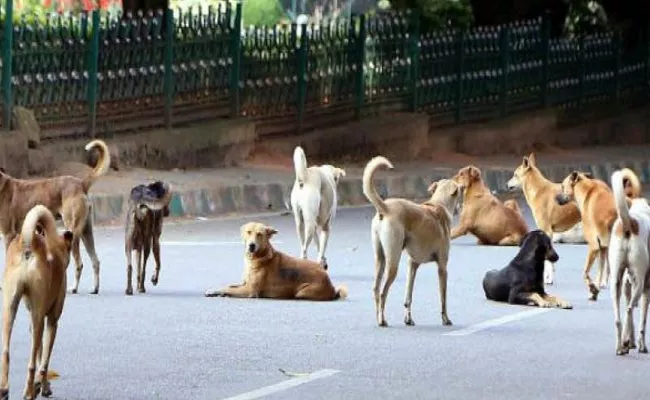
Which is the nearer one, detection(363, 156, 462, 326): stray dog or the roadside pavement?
detection(363, 156, 462, 326): stray dog

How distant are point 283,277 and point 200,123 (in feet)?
39.2

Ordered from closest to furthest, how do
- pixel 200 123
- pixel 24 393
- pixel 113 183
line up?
1. pixel 24 393
2. pixel 113 183
3. pixel 200 123

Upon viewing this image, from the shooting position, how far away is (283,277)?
15695 mm

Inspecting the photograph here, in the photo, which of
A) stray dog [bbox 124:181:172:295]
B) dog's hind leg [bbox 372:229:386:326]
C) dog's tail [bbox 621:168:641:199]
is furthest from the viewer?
stray dog [bbox 124:181:172:295]

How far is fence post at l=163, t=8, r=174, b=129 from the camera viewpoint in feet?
86.4

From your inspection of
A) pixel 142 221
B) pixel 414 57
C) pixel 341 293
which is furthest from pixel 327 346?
pixel 414 57

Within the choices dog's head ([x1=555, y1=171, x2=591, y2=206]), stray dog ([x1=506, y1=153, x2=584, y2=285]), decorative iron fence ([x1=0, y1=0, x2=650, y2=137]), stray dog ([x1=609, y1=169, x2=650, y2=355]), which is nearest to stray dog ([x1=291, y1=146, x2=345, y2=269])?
stray dog ([x1=506, y1=153, x2=584, y2=285])

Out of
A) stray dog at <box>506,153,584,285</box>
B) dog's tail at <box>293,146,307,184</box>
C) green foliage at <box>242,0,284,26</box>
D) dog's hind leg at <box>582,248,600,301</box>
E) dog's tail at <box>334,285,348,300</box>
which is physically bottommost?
dog's tail at <box>334,285,348,300</box>

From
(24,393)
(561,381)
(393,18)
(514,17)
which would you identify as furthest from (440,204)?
(514,17)

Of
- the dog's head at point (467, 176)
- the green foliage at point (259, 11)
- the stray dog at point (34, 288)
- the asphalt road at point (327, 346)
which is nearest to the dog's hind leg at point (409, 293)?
the asphalt road at point (327, 346)

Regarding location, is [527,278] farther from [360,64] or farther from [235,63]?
[360,64]

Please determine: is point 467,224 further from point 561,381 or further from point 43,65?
point 561,381

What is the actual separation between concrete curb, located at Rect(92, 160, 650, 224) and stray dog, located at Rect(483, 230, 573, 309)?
7.01 meters

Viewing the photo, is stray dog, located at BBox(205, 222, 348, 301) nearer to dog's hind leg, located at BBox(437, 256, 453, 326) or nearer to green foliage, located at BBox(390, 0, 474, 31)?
dog's hind leg, located at BBox(437, 256, 453, 326)
